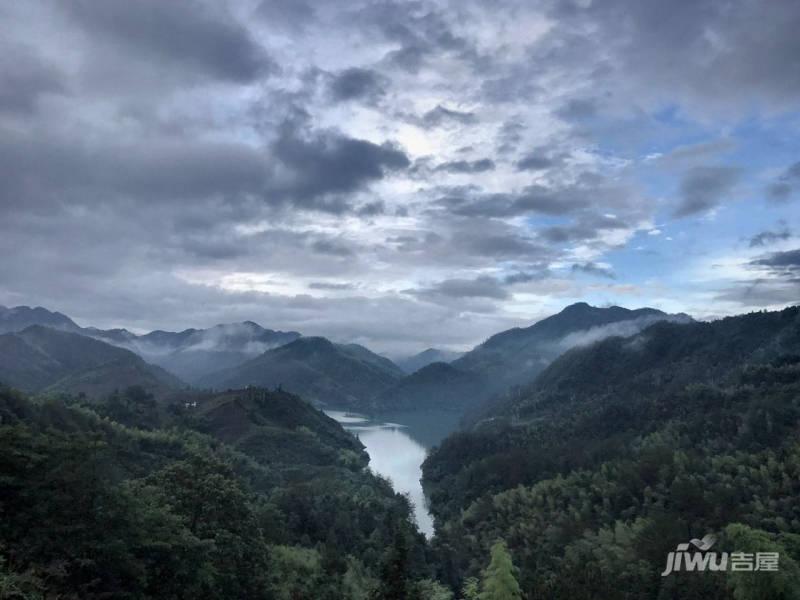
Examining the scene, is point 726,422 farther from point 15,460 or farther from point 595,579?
point 15,460

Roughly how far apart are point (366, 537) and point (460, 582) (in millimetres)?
17370

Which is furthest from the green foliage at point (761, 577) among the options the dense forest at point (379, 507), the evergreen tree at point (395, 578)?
the evergreen tree at point (395, 578)

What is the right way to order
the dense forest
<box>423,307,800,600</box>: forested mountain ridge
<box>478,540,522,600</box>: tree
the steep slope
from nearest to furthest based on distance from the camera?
the dense forest, <box>478,540,522,600</box>: tree, <box>423,307,800,600</box>: forested mountain ridge, the steep slope

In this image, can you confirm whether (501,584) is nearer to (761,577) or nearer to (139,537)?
(139,537)

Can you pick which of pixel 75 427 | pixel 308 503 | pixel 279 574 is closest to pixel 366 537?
pixel 308 503

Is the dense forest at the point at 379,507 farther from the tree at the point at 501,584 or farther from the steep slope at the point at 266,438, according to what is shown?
the steep slope at the point at 266,438

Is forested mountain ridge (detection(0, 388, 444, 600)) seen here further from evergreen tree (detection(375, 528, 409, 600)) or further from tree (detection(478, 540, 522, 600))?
tree (detection(478, 540, 522, 600))

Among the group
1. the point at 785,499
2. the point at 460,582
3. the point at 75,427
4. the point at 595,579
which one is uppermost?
the point at 75,427

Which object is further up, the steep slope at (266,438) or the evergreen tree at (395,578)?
the evergreen tree at (395,578)

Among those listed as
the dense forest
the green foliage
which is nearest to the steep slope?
the dense forest

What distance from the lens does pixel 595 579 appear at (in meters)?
73.6

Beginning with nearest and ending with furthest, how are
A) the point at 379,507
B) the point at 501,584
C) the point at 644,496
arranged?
the point at 501,584 → the point at 644,496 → the point at 379,507

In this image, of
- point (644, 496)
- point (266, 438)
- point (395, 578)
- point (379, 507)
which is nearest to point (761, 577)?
point (395, 578)

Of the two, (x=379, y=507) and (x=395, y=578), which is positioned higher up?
(x=395, y=578)
